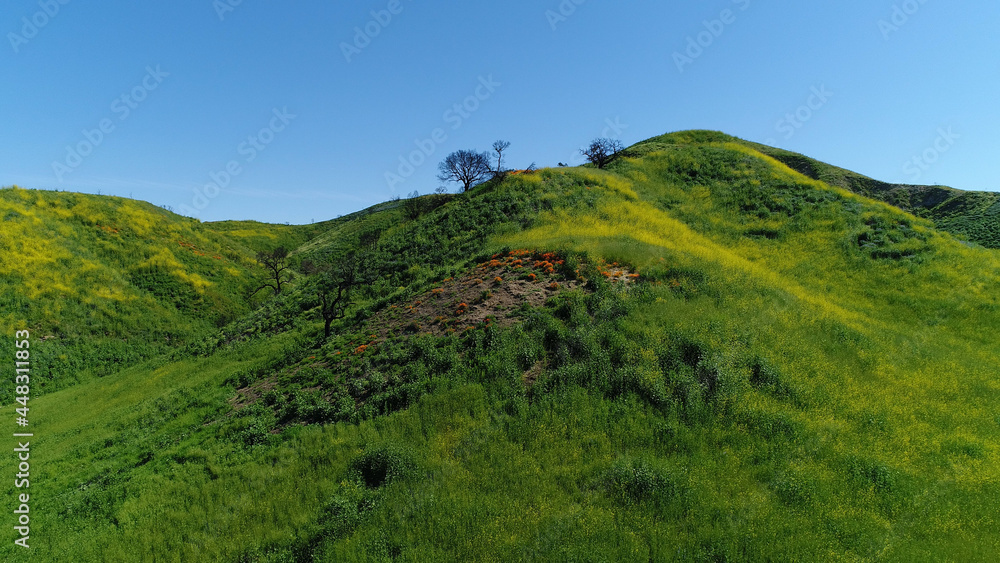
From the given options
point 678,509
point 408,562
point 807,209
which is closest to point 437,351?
point 408,562

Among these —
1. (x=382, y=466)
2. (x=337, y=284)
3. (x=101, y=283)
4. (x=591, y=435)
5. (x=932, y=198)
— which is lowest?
(x=382, y=466)

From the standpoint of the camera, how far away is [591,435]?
10648mm

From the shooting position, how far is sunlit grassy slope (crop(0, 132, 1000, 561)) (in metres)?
8.27

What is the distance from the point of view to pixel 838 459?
384 inches

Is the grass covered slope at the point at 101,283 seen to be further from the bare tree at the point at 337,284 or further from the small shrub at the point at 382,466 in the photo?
the small shrub at the point at 382,466

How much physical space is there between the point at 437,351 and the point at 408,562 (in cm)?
813

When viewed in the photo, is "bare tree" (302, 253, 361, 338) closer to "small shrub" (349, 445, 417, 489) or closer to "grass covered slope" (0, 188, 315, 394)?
"grass covered slope" (0, 188, 315, 394)

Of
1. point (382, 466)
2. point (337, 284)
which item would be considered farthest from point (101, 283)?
point (382, 466)

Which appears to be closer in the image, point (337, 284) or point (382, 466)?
point (382, 466)

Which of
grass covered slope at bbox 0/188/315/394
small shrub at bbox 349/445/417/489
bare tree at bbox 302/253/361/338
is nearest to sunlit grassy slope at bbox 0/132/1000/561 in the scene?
small shrub at bbox 349/445/417/489

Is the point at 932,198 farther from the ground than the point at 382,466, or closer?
farther from the ground

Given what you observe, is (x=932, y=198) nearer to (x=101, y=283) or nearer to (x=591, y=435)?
(x=591, y=435)

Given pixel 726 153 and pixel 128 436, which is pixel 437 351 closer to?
pixel 128 436

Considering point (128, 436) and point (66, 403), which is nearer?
point (128, 436)
